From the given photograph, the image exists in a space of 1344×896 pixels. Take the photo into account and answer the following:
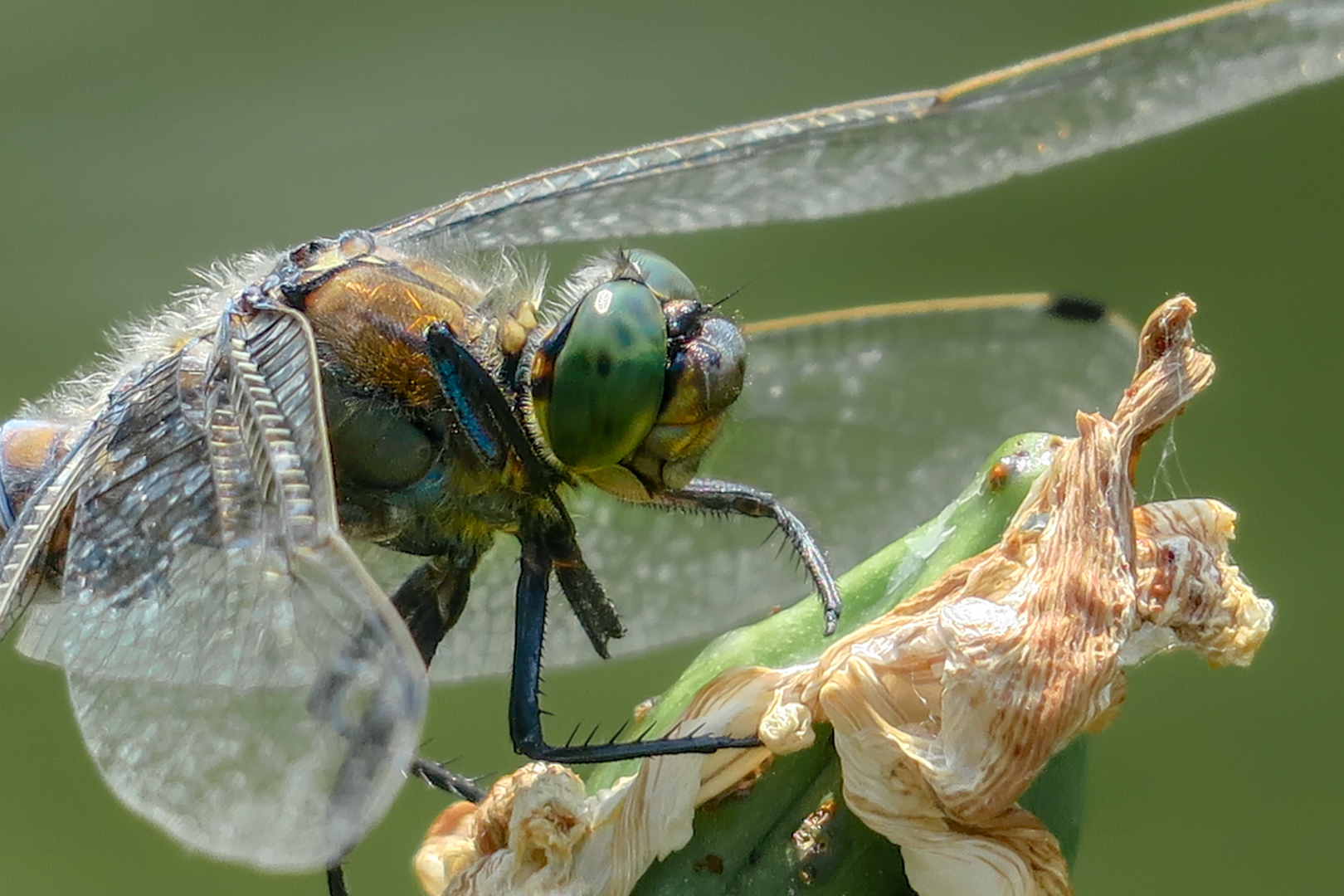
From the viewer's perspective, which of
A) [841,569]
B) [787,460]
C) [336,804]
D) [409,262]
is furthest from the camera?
[787,460]

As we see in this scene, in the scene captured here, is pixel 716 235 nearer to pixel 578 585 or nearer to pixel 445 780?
pixel 578 585

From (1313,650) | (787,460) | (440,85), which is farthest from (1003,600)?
(440,85)

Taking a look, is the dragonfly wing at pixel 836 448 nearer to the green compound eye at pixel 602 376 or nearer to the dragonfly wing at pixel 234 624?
the green compound eye at pixel 602 376

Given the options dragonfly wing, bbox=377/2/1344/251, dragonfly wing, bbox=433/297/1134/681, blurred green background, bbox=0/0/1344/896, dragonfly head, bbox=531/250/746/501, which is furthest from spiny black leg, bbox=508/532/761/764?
blurred green background, bbox=0/0/1344/896

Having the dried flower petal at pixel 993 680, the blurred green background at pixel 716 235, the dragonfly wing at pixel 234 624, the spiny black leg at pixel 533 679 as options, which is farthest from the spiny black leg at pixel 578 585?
the blurred green background at pixel 716 235

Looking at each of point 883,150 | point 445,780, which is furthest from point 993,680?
point 883,150

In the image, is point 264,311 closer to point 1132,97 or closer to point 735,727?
point 735,727
